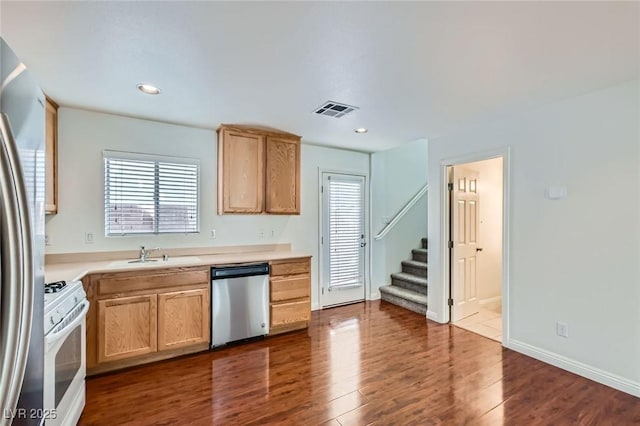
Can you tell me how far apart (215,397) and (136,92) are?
8.47 ft

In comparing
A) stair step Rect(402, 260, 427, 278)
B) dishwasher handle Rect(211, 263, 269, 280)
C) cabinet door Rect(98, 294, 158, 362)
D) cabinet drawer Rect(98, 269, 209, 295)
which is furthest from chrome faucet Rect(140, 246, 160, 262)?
stair step Rect(402, 260, 427, 278)

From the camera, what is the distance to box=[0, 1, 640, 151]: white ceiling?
1616 millimetres

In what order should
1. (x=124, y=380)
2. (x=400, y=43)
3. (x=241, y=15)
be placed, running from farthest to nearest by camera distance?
(x=124, y=380) < (x=400, y=43) < (x=241, y=15)

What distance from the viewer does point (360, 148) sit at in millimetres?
4746

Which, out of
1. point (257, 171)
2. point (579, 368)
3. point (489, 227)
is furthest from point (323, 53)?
point (489, 227)

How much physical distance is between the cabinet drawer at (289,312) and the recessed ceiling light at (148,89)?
2.43 metres

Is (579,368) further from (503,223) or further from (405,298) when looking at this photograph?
(405,298)

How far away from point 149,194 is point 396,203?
370cm

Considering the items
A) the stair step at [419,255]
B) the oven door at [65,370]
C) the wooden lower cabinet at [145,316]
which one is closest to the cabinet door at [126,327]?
the wooden lower cabinet at [145,316]

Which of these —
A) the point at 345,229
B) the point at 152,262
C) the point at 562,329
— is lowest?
the point at 562,329

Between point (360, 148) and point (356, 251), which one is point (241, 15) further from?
point (356, 251)

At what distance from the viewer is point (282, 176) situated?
3.94m

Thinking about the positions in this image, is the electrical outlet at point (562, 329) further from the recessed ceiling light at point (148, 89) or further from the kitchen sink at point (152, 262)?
the recessed ceiling light at point (148, 89)

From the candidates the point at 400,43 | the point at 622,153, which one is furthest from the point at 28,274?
the point at 622,153
